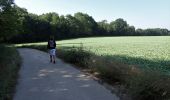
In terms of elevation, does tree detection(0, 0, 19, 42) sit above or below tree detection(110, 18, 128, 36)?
above

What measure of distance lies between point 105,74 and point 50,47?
30.2 feet

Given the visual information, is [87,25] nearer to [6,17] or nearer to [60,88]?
[6,17]

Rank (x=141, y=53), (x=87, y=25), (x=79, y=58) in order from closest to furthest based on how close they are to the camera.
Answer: (x=79, y=58) < (x=141, y=53) < (x=87, y=25)

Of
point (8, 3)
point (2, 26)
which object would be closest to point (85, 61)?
point (2, 26)

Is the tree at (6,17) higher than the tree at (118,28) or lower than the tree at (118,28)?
higher

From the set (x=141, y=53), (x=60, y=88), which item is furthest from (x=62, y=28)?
(x=60, y=88)

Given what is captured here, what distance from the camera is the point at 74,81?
14.8 m

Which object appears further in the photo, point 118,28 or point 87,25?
point 118,28

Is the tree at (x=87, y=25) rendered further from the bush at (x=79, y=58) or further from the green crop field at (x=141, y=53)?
the bush at (x=79, y=58)

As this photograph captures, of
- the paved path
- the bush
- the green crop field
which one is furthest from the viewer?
the bush

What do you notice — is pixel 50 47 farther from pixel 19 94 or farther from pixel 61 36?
pixel 61 36

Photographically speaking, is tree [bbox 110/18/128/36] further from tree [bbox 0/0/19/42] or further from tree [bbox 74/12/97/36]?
tree [bbox 0/0/19/42]

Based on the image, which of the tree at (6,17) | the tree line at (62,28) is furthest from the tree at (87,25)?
the tree at (6,17)

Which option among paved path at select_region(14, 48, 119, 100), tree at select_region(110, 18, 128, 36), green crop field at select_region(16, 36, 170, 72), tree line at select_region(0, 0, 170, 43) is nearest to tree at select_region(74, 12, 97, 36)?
tree line at select_region(0, 0, 170, 43)
